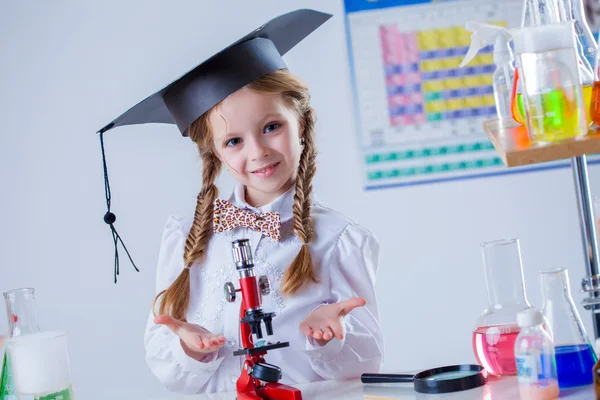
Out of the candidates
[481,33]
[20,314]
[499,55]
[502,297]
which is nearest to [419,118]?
[499,55]

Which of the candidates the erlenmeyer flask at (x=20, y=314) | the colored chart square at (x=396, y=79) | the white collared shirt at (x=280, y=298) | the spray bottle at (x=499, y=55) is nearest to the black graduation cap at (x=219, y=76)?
the white collared shirt at (x=280, y=298)

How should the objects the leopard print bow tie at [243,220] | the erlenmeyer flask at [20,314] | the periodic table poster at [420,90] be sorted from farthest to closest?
the periodic table poster at [420,90], the leopard print bow tie at [243,220], the erlenmeyer flask at [20,314]

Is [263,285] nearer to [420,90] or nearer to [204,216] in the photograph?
[204,216]

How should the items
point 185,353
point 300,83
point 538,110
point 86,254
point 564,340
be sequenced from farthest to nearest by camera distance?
point 86,254, point 300,83, point 185,353, point 564,340, point 538,110

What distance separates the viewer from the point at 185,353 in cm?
172

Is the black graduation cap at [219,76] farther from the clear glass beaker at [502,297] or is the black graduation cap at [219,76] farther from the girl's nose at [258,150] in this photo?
the clear glass beaker at [502,297]

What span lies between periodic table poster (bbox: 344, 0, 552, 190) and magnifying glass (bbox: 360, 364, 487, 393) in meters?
2.06

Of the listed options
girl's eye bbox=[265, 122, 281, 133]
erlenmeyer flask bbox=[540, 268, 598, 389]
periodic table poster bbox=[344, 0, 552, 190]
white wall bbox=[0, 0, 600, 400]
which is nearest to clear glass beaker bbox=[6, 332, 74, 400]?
girl's eye bbox=[265, 122, 281, 133]

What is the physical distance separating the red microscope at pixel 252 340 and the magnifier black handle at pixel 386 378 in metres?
0.18

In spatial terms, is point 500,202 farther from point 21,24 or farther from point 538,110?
point 538,110

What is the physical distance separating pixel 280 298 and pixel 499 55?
0.74 m

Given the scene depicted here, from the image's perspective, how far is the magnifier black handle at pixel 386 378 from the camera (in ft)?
4.53

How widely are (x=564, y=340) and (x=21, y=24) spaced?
279cm

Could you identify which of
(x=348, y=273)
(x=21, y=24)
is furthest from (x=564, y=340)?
(x=21, y=24)
